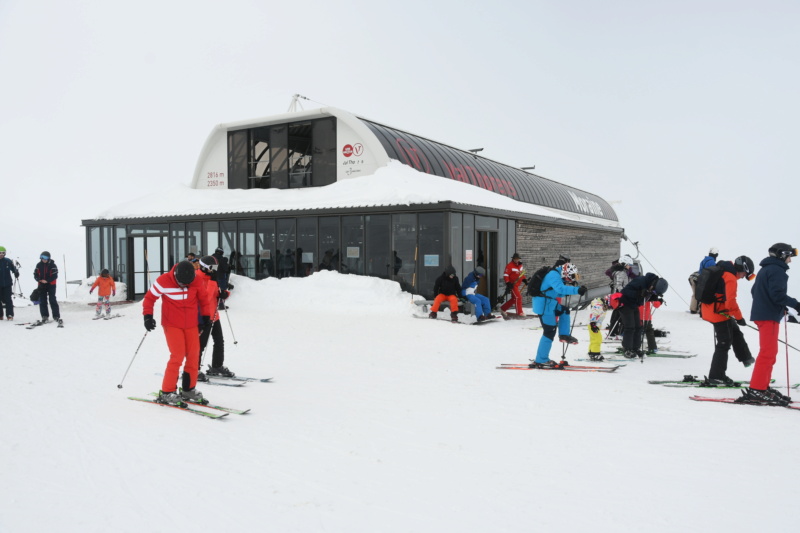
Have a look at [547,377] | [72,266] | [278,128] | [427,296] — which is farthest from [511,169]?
[72,266]

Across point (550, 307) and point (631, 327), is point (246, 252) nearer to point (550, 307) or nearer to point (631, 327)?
point (550, 307)

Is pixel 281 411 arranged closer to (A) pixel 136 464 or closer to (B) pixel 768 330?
(A) pixel 136 464

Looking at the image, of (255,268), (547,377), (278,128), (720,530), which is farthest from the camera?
(278,128)

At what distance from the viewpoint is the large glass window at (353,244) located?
15.8 metres

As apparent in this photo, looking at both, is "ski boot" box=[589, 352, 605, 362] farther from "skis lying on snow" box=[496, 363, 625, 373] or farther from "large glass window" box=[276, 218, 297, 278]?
"large glass window" box=[276, 218, 297, 278]

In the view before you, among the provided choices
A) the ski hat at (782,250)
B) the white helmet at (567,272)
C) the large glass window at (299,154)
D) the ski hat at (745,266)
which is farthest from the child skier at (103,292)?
the ski hat at (782,250)

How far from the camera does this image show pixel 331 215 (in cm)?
1622

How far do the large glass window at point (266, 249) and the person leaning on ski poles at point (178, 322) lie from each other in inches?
445

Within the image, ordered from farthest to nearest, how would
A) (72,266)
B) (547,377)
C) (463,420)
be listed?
(72,266), (547,377), (463,420)

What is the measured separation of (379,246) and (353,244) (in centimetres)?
86

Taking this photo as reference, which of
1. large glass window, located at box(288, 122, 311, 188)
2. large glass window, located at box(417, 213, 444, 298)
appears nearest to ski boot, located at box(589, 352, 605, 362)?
large glass window, located at box(417, 213, 444, 298)

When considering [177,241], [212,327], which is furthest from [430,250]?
[177,241]

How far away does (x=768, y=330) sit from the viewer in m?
6.09

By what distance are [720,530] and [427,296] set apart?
455 inches
